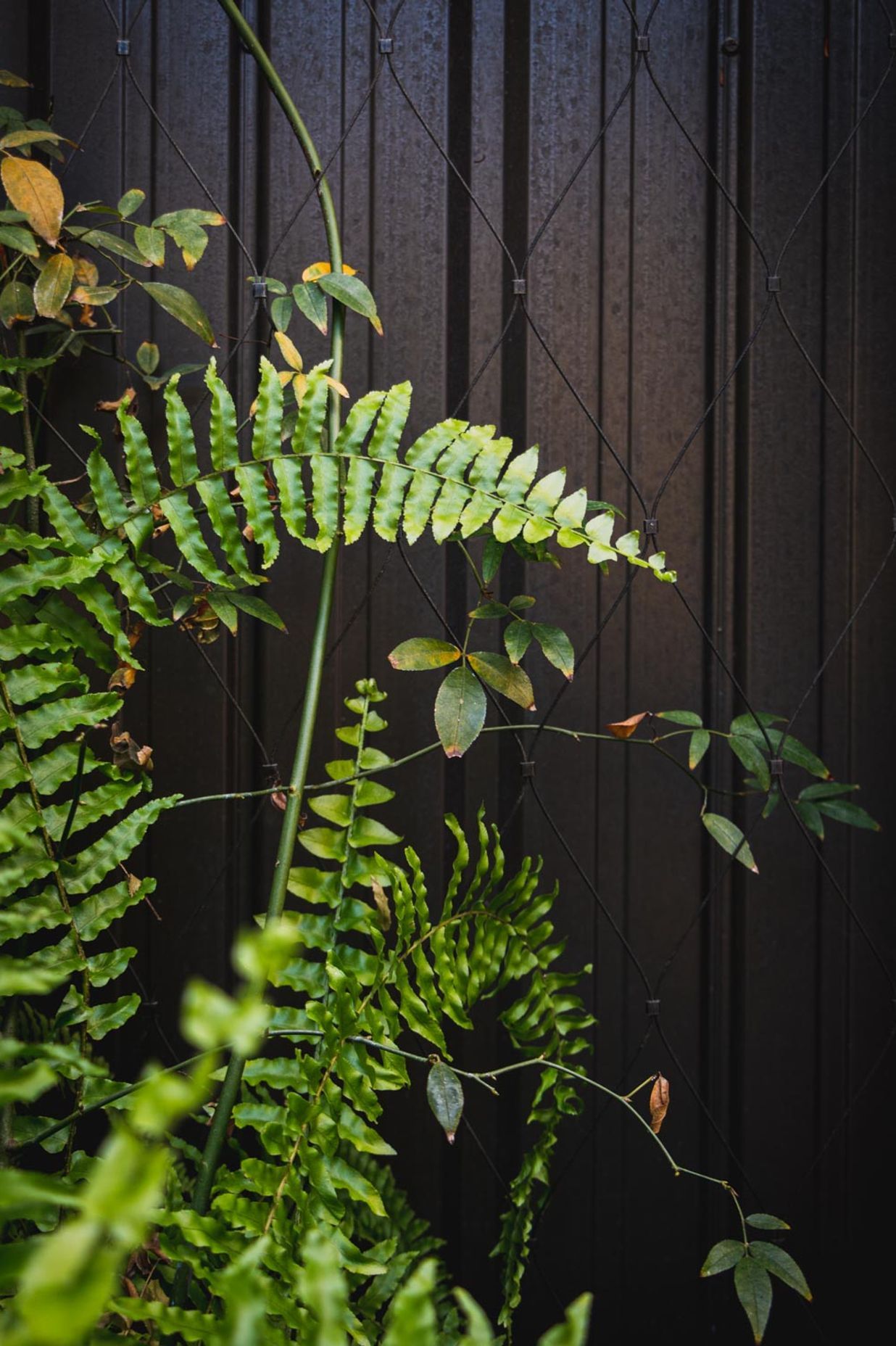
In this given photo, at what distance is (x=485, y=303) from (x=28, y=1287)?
3.61 ft

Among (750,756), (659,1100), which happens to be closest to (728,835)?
(750,756)

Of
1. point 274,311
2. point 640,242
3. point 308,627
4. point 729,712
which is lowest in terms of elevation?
point 729,712

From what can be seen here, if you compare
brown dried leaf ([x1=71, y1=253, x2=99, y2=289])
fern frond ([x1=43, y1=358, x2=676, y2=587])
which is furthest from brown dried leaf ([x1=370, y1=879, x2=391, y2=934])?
brown dried leaf ([x1=71, y1=253, x2=99, y2=289])

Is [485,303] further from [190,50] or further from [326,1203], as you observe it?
[326,1203]

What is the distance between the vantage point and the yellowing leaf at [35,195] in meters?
0.78

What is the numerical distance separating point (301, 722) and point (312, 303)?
0.39m

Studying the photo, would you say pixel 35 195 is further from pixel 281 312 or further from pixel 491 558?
pixel 491 558

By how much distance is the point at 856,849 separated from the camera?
1.16 m

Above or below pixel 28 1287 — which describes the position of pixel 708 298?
above

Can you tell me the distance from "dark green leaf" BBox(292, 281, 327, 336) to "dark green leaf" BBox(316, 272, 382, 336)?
0.01m

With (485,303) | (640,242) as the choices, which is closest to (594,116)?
(640,242)

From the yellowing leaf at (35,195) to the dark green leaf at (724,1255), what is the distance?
1078 millimetres

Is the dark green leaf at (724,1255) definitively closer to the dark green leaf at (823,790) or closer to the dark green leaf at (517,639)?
the dark green leaf at (823,790)

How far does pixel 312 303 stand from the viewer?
848 millimetres
